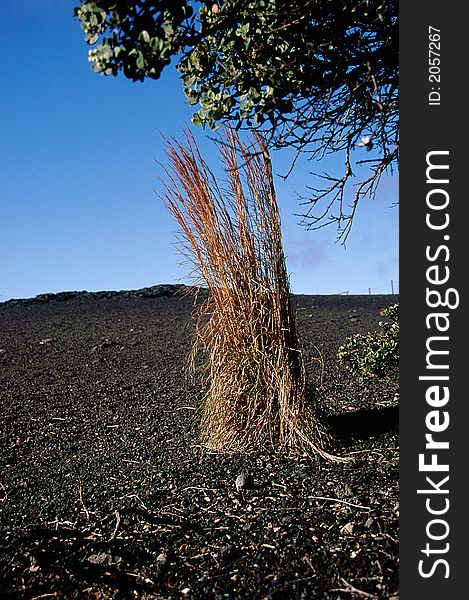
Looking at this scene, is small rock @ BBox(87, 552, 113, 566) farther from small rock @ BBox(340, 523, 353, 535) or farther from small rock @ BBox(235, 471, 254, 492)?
small rock @ BBox(340, 523, 353, 535)

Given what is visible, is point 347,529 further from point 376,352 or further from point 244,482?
point 376,352

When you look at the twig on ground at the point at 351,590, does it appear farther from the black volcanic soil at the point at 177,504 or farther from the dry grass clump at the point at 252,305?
the dry grass clump at the point at 252,305

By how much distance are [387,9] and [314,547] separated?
232 centimetres

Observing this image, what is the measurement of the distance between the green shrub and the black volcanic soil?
0.59 ft

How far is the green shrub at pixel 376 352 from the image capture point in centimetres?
548

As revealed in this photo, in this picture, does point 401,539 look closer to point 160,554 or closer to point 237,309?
point 160,554

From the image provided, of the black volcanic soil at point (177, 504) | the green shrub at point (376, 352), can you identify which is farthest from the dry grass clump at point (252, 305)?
the green shrub at point (376, 352)

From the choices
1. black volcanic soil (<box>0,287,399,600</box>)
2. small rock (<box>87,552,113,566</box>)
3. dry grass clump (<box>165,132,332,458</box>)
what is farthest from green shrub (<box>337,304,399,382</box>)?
small rock (<box>87,552,113,566</box>)

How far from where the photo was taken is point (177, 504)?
3.31 meters

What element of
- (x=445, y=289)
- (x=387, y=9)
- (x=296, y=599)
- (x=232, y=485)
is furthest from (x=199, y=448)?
(x=387, y=9)

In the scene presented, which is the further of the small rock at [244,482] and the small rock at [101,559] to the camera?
the small rock at [244,482]

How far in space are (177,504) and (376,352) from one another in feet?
8.69

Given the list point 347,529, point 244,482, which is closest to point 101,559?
point 244,482

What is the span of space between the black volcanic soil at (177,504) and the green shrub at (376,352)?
7.1 inches
